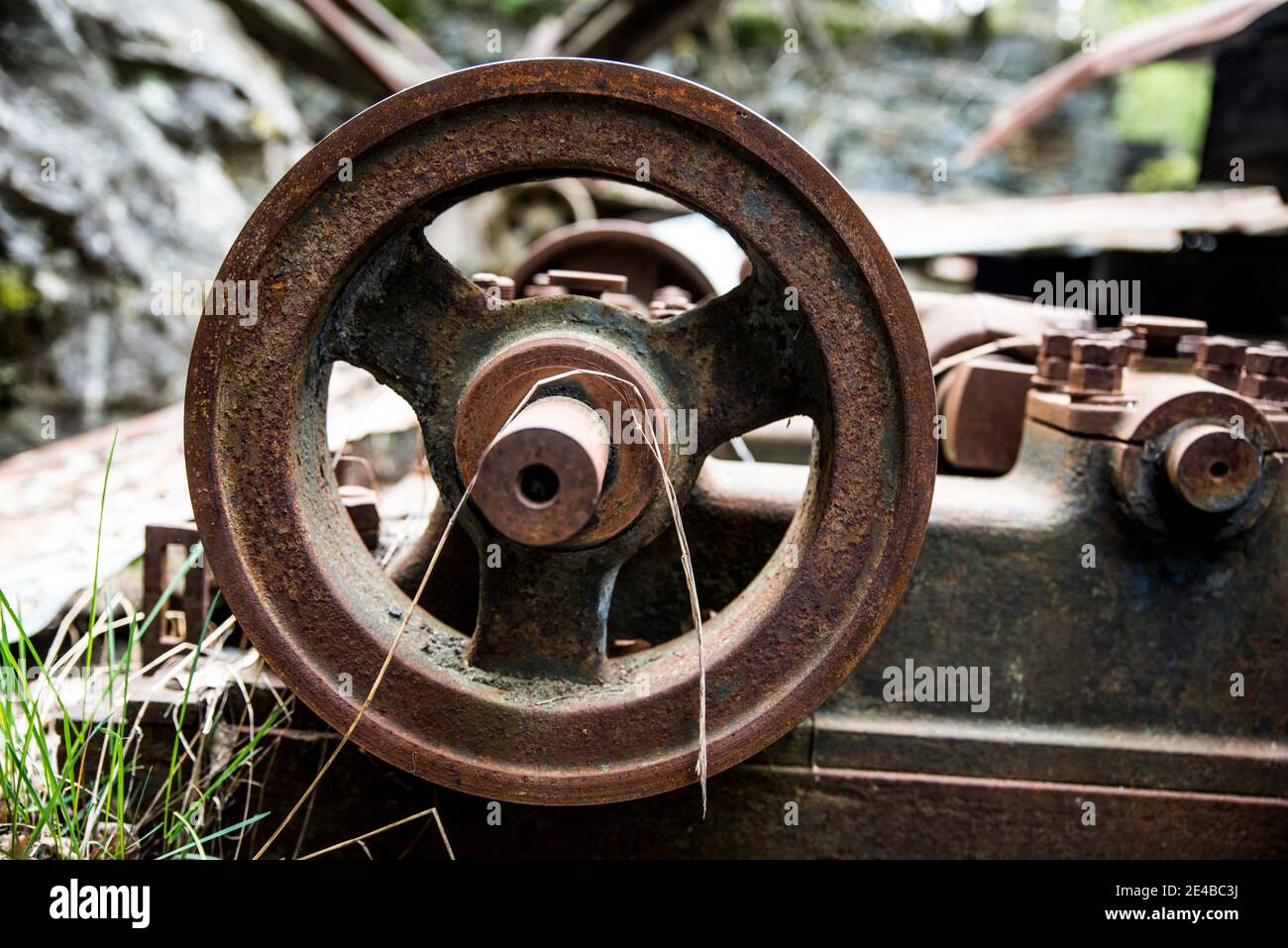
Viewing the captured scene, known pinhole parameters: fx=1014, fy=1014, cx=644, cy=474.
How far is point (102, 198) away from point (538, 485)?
13.1 feet

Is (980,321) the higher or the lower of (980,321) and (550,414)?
the higher

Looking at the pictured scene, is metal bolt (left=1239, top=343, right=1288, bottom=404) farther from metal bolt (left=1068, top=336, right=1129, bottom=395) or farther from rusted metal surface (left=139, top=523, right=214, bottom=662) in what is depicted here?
rusted metal surface (left=139, top=523, right=214, bottom=662)

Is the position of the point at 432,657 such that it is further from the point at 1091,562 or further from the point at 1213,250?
the point at 1213,250

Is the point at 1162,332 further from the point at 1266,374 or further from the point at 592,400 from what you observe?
the point at 592,400

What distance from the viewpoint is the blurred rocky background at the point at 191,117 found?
404cm

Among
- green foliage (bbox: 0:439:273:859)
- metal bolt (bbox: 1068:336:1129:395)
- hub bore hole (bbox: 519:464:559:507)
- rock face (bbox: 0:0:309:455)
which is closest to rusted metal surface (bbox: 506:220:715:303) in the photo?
metal bolt (bbox: 1068:336:1129:395)

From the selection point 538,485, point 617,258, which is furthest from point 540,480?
point 617,258

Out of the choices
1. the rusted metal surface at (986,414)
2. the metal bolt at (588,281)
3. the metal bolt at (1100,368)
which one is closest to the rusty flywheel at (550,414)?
the metal bolt at (588,281)

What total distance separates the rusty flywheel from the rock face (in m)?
3.26

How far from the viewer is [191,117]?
4984 mm

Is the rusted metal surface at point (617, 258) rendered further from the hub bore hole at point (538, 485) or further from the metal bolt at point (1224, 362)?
the hub bore hole at point (538, 485)

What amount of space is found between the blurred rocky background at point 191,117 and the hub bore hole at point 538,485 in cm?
214

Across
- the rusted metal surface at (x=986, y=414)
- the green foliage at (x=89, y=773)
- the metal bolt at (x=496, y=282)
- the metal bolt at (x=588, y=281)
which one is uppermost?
the metal bolt at (x=588, y=281)

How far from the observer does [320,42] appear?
603 cm
